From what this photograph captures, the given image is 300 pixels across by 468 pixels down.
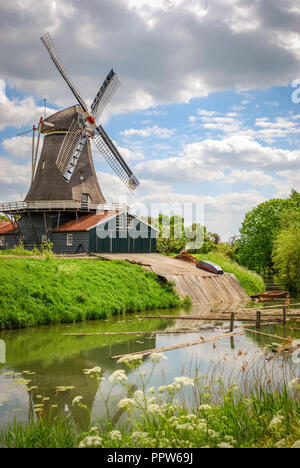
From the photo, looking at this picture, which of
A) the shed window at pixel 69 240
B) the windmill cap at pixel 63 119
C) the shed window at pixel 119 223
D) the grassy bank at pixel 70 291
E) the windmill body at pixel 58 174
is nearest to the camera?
the grassy bank at pixel 70 291

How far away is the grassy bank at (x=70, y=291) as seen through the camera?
49.2 ft

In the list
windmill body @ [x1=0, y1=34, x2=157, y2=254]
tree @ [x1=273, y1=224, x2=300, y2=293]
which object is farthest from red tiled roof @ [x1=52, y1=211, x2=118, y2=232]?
tree @ [x1=273, y1=224, x2=300, y2=293]

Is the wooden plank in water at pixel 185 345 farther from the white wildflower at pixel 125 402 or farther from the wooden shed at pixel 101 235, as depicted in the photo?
the wooden shed at pixel 101 235

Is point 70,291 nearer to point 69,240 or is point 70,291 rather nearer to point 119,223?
point 69,240

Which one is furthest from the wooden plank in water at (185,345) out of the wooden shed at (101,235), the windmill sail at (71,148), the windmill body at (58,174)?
the windmill sail at (71,148)

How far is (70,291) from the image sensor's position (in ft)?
56.9

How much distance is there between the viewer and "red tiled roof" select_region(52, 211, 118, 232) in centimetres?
3017

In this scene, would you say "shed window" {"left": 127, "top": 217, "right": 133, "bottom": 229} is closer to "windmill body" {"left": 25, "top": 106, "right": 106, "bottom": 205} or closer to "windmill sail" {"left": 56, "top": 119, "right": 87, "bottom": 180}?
"windmill body" {"left": 25, "top": 106, "right": 106, "bottom": 205}

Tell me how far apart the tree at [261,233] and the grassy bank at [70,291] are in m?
19.0

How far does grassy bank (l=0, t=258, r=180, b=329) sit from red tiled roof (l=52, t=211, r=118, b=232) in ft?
24.8

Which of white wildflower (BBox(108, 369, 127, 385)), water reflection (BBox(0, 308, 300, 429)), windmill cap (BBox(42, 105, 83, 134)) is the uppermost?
windmill cap (BBox(42, 105, 83, 134))

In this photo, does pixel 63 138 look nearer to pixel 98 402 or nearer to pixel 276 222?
pixel 276 222

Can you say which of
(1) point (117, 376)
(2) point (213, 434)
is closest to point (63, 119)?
(1) point (117, 376)

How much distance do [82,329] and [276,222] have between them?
2860 centimetres
